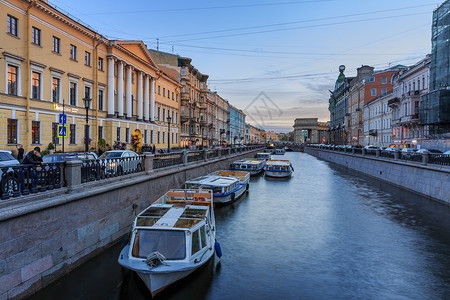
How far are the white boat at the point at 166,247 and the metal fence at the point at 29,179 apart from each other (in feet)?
9.06

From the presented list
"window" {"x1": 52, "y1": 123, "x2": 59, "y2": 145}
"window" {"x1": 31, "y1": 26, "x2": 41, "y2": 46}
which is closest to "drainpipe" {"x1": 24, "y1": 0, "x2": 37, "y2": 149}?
"window" {"x1": 31, "y1": 26, "x2": 41, "y2": 46}

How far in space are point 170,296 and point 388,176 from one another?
2771 cm

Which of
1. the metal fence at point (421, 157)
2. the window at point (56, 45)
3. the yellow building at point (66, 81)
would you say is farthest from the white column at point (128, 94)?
the metal fence at point (421, 157)

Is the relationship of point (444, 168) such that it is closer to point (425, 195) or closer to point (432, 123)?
point (425, 195)

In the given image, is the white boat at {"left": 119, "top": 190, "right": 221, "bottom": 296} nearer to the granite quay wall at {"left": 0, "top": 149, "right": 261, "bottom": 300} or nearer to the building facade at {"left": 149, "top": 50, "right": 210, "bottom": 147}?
the granite quay wall at {"left": 0, "top": 149, "right": 261, "bottom": 300}

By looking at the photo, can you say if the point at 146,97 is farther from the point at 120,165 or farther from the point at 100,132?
the point at 120,165

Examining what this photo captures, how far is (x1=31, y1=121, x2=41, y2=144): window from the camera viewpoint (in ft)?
82.2

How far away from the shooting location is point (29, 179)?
9406 millimetres

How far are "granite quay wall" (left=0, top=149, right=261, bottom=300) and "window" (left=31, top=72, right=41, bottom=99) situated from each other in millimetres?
14937

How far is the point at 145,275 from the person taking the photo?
916 cm

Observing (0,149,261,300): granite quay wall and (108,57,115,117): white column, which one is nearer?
(0,149,261,300): granite quay wall

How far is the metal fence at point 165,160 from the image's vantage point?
18.6 m

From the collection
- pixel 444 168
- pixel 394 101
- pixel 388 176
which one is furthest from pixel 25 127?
pixel 394 101

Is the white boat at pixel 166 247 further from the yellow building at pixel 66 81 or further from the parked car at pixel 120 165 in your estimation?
the yellow building at pixel 66 81
